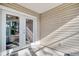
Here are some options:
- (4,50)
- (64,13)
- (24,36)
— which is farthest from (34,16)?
(4,50)

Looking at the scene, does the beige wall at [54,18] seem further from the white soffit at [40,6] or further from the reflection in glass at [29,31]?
the reflection in glass at [29,31]

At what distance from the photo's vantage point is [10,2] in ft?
7.10

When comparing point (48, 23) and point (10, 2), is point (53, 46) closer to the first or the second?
point (48, 23)

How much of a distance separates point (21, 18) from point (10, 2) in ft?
1.32

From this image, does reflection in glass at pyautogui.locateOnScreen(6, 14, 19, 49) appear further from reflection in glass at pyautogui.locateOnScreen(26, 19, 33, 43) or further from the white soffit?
the white soffit

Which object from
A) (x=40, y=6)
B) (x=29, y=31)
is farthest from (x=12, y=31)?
(x=40, y=6)

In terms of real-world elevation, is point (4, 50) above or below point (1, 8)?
below

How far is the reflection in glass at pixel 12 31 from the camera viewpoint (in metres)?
2.30

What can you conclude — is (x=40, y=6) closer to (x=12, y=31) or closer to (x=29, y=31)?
(x=29, y=31)

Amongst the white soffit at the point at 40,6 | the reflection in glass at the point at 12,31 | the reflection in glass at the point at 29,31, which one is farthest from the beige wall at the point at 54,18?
the reflection in glass at the point at 12,31

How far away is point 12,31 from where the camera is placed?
2.35 m

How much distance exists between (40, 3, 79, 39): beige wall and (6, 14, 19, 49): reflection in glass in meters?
0.53

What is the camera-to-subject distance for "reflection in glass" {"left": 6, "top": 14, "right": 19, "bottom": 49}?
7.54ft

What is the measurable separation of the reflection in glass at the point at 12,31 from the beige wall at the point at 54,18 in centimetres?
53
